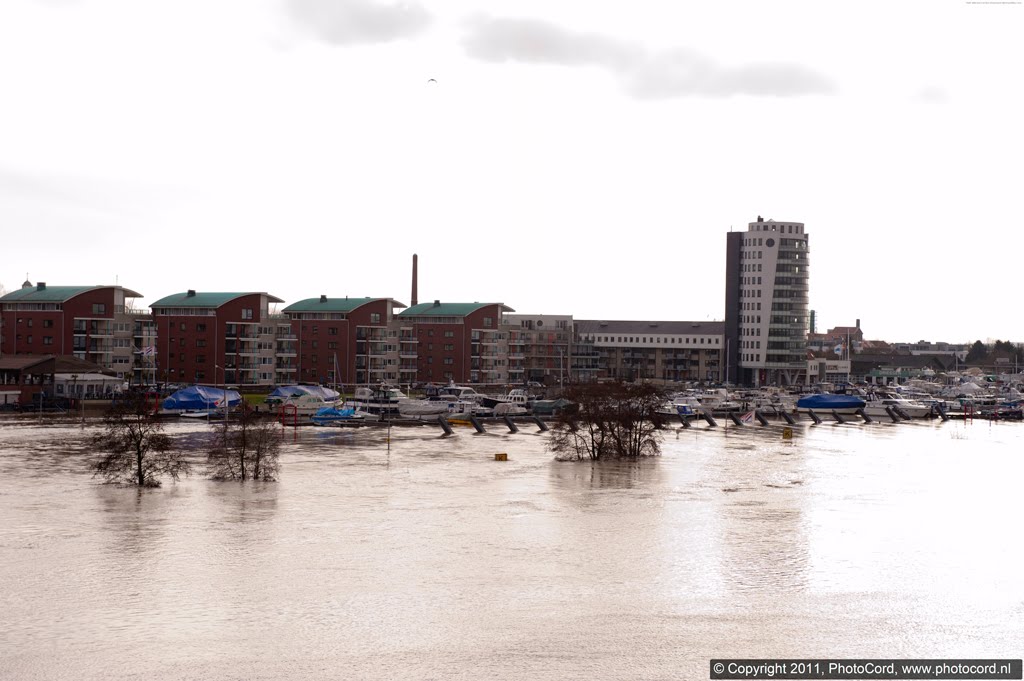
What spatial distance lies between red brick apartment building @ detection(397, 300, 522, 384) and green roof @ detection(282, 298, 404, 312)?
9.47 meters

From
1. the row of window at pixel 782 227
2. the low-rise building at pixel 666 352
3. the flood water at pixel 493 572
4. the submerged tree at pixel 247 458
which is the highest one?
the row of window at pixel 782 227

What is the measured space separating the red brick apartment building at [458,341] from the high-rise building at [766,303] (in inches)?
2132

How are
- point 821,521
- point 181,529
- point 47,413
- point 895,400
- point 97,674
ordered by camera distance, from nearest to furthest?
point 97,674
point 181,529
point 821,521
point 47,413
point 895,400

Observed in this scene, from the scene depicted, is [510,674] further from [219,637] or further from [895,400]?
[895,400]

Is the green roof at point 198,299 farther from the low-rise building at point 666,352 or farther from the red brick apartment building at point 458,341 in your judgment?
the low-rise building at point 666,352

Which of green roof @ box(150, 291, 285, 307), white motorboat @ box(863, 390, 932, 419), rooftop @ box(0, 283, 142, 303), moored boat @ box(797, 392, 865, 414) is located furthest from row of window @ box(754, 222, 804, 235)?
rooftop @ box(0, 283, 142, 303)

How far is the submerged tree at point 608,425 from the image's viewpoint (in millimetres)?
62469

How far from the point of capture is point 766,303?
187m

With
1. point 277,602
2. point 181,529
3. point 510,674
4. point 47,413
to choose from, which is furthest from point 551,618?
point 47,413

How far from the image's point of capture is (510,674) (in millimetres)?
21406

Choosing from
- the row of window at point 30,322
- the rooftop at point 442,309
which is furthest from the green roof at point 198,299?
the rooftop at point 442,309

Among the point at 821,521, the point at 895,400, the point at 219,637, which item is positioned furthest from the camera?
the point at 895,400

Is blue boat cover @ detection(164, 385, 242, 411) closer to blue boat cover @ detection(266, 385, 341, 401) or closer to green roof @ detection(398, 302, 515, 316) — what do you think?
blue boat cover @ detection(266, 385, 341, 401)

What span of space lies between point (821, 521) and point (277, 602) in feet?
72.9
